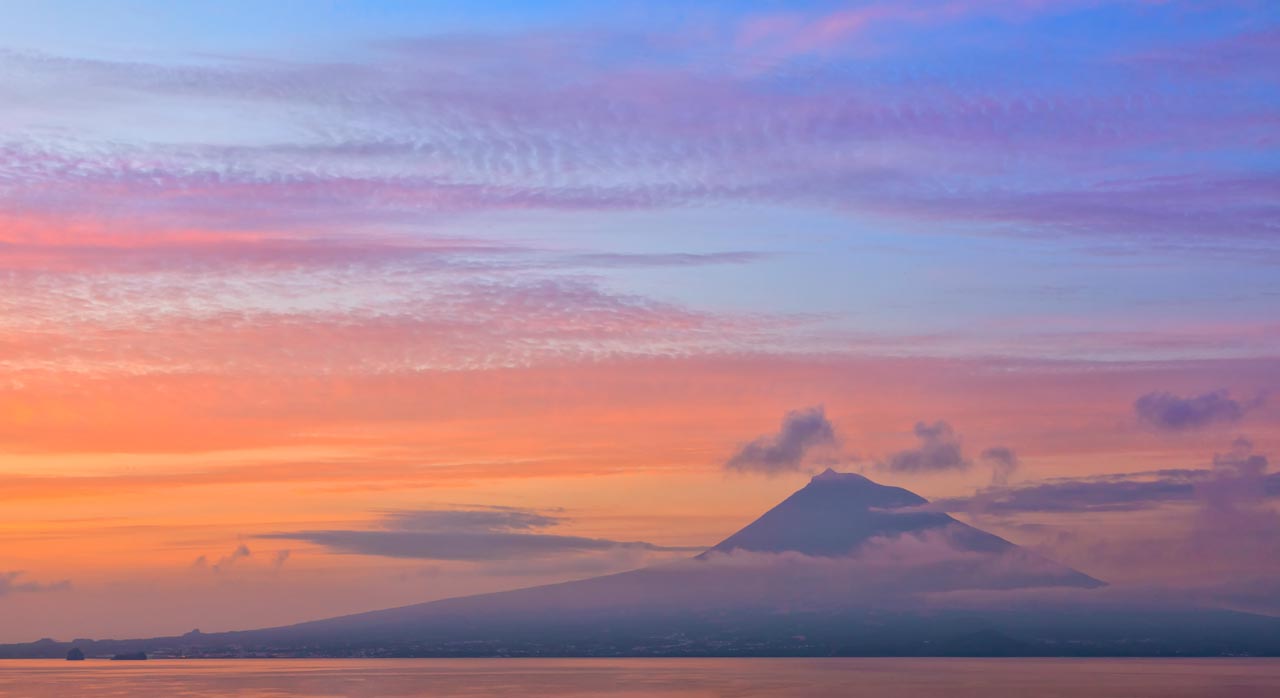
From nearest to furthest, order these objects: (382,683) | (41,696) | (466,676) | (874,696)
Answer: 1. (874,696)
2. (41,696)
3. (382,683)
4. (466,676)

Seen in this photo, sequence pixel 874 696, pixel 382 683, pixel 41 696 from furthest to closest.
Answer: pixel 382 683, pixel 41 696, pixel 874 696

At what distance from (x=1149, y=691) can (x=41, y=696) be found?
96.8m

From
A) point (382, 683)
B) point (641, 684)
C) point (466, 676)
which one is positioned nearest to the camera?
point (641, 684)

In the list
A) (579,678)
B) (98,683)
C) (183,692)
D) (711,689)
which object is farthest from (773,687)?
(98,683)

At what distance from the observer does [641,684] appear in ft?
469

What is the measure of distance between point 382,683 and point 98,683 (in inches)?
1343

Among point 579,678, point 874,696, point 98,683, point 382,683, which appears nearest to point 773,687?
point 874,696

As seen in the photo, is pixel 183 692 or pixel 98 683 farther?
pixel 98 683

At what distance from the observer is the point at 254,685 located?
14900cm

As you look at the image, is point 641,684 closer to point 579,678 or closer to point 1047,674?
point 579,678

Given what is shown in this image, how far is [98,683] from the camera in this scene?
6378 inches

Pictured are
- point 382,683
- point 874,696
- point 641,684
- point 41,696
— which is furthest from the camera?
point 382,683

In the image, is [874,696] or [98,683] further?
[98,683]

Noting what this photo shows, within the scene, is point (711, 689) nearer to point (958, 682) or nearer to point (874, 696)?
point (874, 696)
